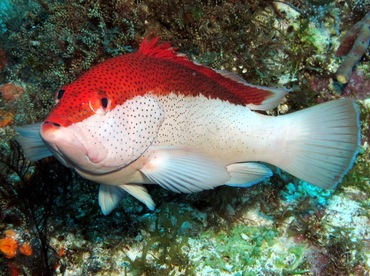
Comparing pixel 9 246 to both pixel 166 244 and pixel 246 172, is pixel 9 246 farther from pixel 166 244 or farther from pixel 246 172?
pixel 246 172

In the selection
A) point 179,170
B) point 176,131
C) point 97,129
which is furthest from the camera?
point 176,131

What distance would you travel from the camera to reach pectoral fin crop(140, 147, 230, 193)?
7.62 ft

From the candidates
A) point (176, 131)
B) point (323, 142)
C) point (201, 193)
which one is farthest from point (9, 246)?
point (323, 142)

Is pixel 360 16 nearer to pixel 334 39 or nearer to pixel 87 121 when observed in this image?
pixel 334 39

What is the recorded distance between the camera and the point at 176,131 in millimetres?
2443

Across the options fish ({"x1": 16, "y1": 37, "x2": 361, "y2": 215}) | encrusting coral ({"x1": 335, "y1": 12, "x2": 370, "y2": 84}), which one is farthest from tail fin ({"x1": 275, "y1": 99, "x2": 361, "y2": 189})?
encrusting coral ({"x1": 335, "y1": 12, "x2": 370, "y2": 84})

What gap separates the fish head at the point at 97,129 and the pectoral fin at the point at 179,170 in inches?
5.5

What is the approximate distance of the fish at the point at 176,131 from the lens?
207 centimetres

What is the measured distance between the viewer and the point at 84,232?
12.3 feet

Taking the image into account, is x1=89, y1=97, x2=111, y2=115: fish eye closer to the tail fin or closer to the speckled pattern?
the speckled pattern

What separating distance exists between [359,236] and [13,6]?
554cm

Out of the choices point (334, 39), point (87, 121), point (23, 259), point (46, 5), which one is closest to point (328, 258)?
point (334, 39)

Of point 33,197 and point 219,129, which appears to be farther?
point 33,197

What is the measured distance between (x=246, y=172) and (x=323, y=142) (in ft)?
2.20
